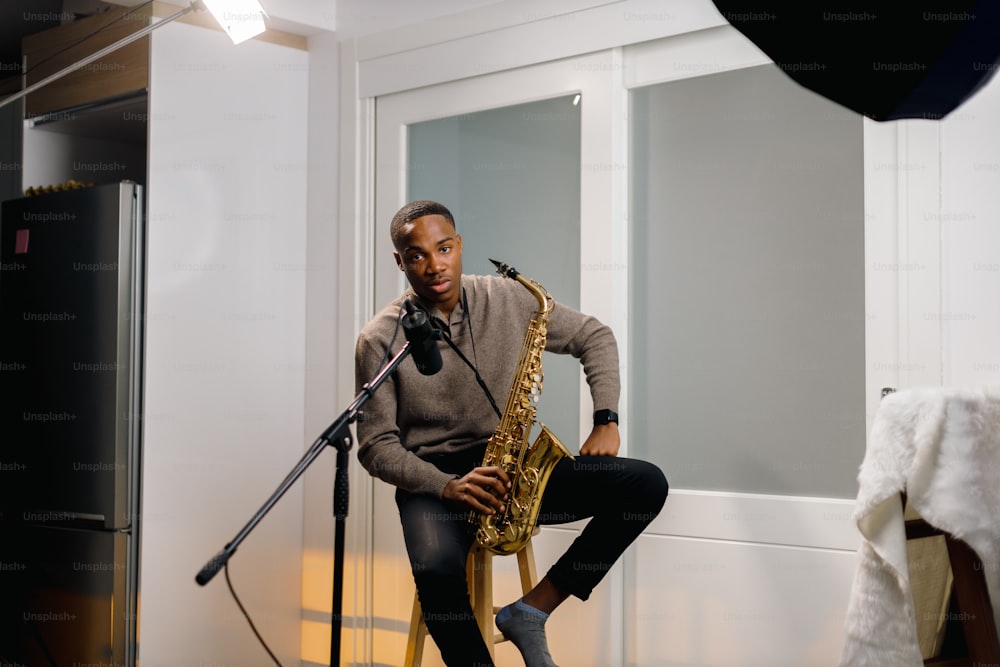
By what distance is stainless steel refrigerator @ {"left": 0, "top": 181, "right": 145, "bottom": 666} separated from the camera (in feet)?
11.6

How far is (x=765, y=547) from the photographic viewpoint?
9.47 ft

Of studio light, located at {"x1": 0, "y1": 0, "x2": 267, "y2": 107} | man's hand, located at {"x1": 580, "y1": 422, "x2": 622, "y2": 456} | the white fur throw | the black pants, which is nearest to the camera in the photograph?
the white fur throw

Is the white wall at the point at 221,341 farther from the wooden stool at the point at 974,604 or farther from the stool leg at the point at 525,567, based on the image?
the wooden stool at the point at 974,604

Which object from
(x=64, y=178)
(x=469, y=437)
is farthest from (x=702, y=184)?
(x=64, y=178)

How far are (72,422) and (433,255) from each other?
168cm

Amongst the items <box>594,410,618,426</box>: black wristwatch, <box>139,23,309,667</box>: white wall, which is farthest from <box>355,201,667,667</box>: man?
<box>139,23,309,667</box>: white wall

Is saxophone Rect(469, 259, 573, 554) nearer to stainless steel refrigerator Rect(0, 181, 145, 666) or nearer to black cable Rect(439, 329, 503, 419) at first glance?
black cable Rect(439, 329, 503, 419)

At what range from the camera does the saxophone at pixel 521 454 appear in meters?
2.56

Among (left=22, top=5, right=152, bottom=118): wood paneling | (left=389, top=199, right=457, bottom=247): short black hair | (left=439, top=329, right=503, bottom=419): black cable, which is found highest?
(left=22, top=5, right=152, bottom=118): wood paneling

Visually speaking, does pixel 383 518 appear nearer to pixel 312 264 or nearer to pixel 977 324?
pixel 312 264

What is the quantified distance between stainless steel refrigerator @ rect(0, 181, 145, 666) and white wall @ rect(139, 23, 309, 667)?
7 cm

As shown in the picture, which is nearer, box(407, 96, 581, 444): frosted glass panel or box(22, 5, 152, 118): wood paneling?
box(407, 96, 581, 444): frosted glass panel

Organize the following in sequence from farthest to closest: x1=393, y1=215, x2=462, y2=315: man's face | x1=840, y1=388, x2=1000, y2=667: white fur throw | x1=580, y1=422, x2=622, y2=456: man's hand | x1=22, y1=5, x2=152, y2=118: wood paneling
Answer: x1=22, y1=5, x2=152, y2=118: wood paneling → x1=393, y1=215, x2=462, y2=315: man's face → x1=580, y1=422, x2=622, y2=456: man's hand → x1=840, y1=388, x2=1000, y2=667: white fur throw

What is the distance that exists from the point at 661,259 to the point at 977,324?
0.96 meters
